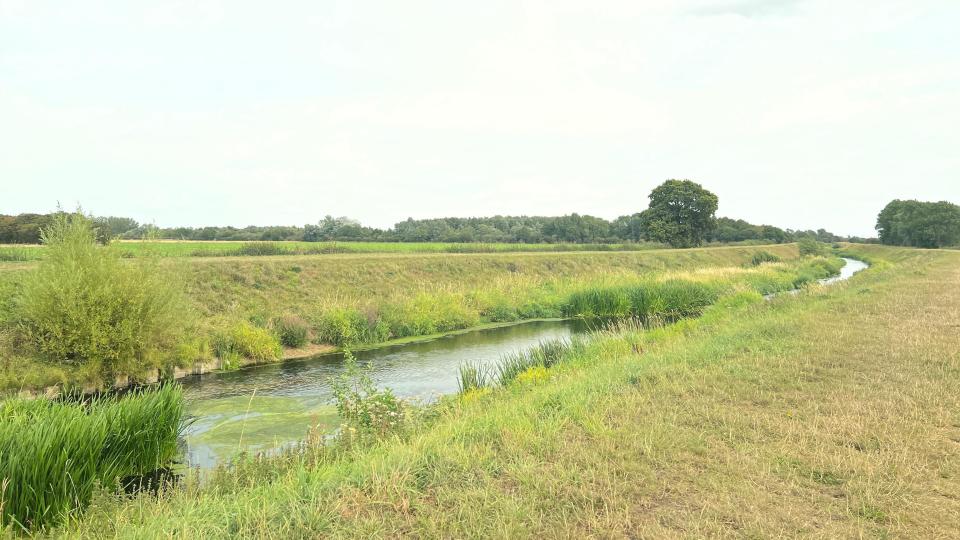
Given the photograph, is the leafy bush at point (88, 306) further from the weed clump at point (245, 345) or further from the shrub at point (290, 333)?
the shrub at point (290, 333)

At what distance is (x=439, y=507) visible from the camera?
407 cm

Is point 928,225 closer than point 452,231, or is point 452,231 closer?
point 928,225

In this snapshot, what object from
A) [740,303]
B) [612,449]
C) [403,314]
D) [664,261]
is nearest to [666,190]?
[664,261]

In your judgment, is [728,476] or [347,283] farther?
[347,283]

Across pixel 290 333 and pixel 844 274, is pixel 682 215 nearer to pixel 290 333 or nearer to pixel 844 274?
pixel 844 274

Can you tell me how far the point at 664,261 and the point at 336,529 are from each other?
161 feet

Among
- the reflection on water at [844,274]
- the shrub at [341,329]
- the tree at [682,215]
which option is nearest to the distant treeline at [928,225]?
the reflection on water at [844,274]

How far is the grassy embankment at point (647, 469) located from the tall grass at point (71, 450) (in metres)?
0.71

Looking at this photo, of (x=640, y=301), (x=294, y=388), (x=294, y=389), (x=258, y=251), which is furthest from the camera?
(x=258, y=251)

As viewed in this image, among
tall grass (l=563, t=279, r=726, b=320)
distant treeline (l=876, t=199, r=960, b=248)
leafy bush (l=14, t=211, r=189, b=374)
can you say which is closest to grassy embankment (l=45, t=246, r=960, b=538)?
leafy bush (l=14, t=211, r=189, b=374)

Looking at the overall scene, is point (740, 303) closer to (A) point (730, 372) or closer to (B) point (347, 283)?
(A) point (730, 372)

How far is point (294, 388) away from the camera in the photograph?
1348 cm

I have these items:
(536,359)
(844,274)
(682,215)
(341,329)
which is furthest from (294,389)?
(682,215)

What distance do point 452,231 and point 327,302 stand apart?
224ft
